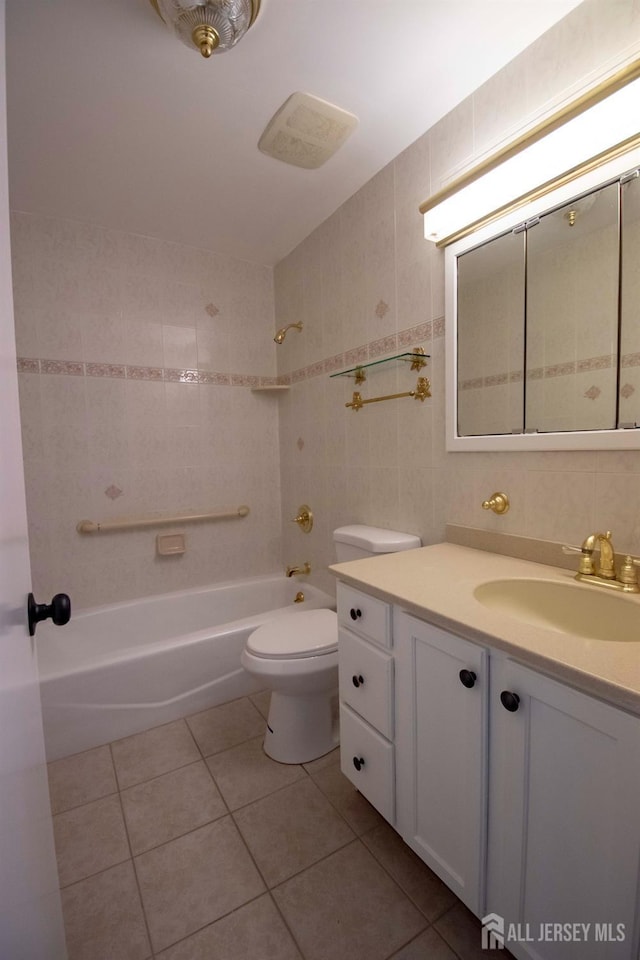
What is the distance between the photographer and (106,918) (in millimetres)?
1030

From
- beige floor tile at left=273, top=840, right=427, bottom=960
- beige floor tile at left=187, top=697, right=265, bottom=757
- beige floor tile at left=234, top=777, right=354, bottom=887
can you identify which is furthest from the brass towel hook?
beige floor tile at left=273, top=840, right=427, bottom=960

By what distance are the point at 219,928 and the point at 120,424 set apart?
2.05 m

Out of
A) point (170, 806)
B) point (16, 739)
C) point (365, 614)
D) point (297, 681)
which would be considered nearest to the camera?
point (16, 739)

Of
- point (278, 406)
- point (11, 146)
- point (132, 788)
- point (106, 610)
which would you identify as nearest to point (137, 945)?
point (132, 788)

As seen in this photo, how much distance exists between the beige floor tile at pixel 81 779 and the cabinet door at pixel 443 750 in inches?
42.8

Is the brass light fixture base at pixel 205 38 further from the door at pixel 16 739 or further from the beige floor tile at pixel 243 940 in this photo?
the beige floor tile at pixel 243 940

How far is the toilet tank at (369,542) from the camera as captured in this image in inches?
62.9

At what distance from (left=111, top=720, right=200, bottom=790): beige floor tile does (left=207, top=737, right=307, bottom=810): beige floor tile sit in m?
0.13

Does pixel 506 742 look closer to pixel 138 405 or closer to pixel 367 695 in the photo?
pixel 367 695

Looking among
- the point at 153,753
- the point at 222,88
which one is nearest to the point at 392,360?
the point at 222,88

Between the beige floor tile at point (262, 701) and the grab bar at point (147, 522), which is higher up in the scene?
the grab bar at point (147, 522)

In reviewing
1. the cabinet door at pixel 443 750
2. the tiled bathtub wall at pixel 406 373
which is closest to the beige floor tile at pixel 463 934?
the cabinet door at pixel 443 750

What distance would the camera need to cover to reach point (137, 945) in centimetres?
97

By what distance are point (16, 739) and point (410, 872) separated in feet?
3.78
